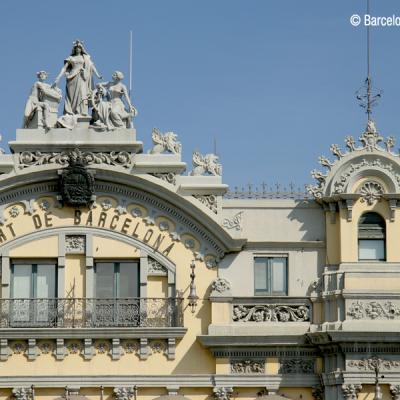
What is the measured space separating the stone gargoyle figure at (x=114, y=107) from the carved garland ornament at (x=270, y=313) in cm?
646

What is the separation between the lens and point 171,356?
50594 mm

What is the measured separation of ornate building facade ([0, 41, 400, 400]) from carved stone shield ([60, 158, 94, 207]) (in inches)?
1.7

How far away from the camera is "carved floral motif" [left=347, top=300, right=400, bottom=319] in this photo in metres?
50.3

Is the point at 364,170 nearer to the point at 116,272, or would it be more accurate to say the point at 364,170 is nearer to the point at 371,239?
the point at 371,239

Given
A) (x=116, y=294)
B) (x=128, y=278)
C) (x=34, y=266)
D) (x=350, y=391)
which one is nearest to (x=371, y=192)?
(x=350, y=391)

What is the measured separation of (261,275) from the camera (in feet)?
169

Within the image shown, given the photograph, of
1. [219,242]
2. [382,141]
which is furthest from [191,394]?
[382,141]

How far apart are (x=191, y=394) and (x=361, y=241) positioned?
6711mm

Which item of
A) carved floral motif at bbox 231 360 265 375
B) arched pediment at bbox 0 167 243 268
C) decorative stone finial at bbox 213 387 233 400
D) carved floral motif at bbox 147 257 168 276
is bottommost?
decorative stone finial at bbox 213 387 233 400

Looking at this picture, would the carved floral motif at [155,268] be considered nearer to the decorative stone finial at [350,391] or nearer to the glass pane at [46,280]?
the glass pane at [46,280]

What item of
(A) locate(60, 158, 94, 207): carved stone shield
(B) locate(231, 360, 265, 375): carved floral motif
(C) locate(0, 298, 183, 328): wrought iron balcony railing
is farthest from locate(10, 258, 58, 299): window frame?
(B) locate(231, 360, 265, 375): carved floral motif

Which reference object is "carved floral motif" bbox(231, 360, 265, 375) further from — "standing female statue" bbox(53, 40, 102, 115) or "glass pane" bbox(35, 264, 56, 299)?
"standing female statue" bbox(53, 40, 102, 115)

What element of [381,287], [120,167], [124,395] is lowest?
[124,395]

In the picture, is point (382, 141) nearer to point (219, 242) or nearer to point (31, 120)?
point (219, 242)
